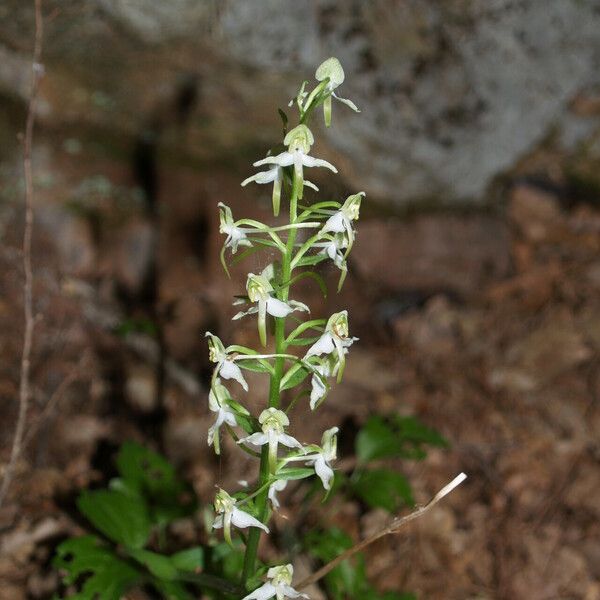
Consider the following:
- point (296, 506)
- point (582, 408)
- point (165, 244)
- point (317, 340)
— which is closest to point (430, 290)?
point (582, 408)

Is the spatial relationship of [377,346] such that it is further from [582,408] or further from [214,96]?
[214,96]

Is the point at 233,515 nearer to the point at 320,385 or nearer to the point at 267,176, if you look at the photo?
the point at 320,385

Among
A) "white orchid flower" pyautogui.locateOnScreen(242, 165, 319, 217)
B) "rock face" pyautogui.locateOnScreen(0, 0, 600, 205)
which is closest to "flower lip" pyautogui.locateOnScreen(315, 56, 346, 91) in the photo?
"white orchid flower" pyautogui.locateOnScreen(242, 165, 319, 217)

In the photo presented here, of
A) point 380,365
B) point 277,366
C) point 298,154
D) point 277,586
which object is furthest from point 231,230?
point 380,365

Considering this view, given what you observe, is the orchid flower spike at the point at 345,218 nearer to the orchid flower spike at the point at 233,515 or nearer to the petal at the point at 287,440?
the petal at the point at 287,440

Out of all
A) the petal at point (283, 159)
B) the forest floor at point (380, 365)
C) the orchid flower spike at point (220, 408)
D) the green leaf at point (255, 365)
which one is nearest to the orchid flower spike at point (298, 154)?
the petal at point (283, 159)

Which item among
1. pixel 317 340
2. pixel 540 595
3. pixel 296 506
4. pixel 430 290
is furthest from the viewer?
pixel 430 290
